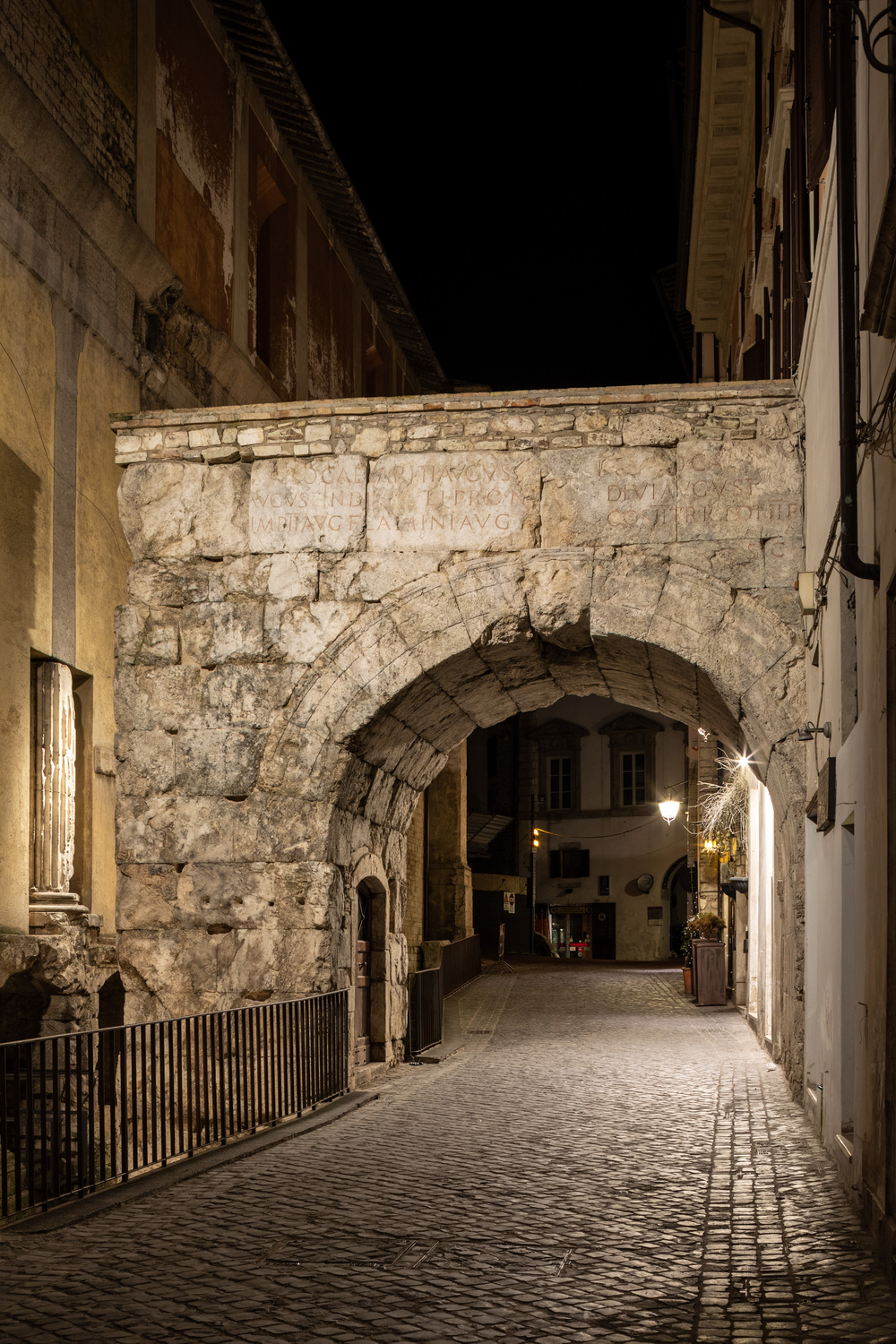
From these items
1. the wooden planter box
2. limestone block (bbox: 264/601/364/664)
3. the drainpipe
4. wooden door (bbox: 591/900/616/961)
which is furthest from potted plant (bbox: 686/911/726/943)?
wooden door (bbox: 591/900/616/961)

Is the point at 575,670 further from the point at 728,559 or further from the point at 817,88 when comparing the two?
the point at 817,88

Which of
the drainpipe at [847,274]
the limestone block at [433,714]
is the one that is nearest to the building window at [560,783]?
the limestone block at [433,714]

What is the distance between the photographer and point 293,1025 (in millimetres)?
9125

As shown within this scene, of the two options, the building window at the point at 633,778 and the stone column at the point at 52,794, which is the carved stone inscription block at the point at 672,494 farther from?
the building window at the point at 633,778

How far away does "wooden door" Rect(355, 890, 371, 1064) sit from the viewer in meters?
11.6

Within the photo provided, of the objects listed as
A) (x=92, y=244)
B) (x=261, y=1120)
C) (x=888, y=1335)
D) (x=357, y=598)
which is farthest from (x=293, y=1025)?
(x=92, y=244)

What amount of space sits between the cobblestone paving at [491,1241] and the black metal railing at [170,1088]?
1.43 ft

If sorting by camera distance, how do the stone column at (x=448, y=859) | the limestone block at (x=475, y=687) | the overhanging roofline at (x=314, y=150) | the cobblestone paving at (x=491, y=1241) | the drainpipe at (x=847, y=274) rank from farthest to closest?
the stone column at (x=448, y=859) < the overhanging roofline at (x=314, y=150) < the limestone block at (x=475, y=687) < the drainpipe at (x=847, y=274) < the cobblestone paving at (x=491, y=1241)

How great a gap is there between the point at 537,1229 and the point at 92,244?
9569mm

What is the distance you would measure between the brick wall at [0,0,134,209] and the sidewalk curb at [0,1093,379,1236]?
8.16 m

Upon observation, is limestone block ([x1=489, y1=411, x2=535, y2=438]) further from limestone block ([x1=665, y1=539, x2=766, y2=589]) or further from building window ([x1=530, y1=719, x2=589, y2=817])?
building window ([x1=530, y1=719, x2=589, y2=817])

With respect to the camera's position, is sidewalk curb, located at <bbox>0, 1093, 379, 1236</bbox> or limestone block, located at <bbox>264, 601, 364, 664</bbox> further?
limestone block, located at <bbox>264, 601, 364, 664</bbox>

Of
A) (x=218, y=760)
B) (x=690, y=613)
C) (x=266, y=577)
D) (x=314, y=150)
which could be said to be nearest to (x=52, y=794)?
(x=218, y=760)

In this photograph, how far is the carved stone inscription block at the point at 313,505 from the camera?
10.4 m
